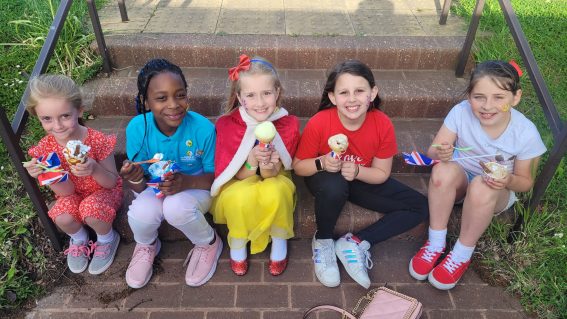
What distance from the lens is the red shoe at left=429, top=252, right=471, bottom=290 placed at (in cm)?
268

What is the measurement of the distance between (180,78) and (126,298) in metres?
1.38

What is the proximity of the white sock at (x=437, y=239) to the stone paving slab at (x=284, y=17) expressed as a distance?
222cm

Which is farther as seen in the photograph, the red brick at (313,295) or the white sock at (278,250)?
the white sock at (278,250)

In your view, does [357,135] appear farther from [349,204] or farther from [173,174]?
[173,174]

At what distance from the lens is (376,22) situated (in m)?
4.45

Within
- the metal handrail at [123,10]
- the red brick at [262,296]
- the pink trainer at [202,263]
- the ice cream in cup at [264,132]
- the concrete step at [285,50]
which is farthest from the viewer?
the metal handrail at [123,10]

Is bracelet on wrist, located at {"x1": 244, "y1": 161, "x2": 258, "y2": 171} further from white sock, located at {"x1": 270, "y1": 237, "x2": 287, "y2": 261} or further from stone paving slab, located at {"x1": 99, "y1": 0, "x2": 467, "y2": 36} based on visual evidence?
stone paving slab, located at {"x1": 99, "y1": 0, "x2": 467, "y2": 36}

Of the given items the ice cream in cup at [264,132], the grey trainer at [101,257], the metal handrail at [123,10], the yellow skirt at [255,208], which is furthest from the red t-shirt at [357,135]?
the metal handrail at [123,10]

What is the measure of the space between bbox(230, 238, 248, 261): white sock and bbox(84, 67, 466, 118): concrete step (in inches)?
49.7

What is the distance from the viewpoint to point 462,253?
Answer: 2.72 m

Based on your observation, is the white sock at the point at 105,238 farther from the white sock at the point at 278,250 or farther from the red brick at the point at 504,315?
the red brick at the point at 504,315

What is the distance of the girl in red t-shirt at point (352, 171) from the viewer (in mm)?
2564

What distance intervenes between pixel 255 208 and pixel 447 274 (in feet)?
4.15

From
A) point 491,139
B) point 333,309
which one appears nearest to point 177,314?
point 333,309
